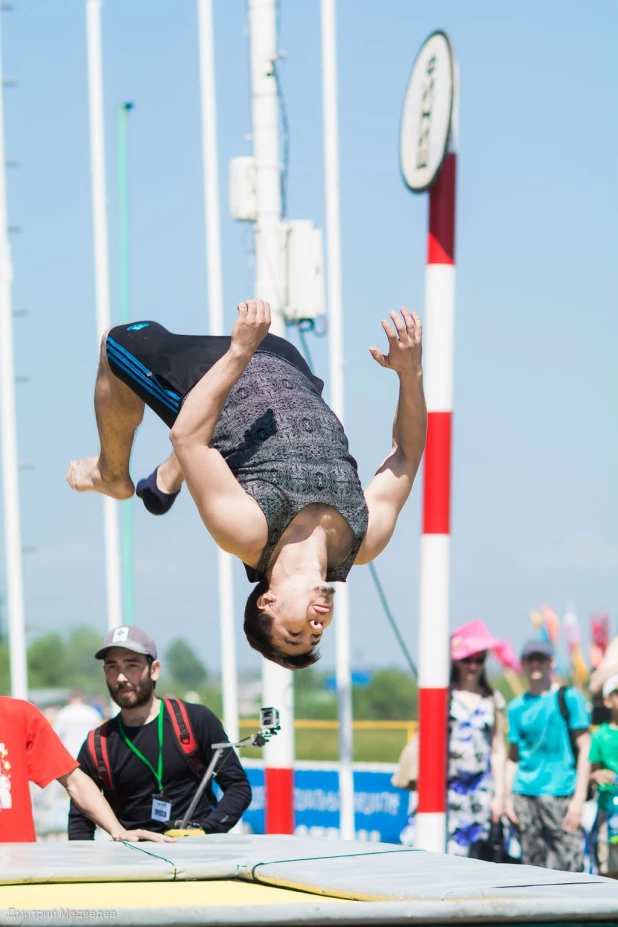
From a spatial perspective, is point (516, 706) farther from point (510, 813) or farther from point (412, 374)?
point (412, 374)

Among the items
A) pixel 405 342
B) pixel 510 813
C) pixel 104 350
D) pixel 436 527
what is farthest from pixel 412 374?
pixel 510 813

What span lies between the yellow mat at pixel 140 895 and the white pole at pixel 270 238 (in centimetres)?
343

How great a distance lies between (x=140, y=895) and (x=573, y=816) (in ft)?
13.0

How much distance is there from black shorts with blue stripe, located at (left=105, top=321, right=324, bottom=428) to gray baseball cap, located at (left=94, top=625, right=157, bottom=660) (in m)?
1.26

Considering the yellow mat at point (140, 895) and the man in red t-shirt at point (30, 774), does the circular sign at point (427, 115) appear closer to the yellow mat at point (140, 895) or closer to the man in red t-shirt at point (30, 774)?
the man in red t-shirt at point (30, 774)

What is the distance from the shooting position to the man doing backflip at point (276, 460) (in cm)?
434

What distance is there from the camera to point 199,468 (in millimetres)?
4320

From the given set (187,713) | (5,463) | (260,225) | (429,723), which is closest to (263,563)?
(187,713)

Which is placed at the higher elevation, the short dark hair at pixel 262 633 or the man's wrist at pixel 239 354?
the man's wrist at pixel 239 354

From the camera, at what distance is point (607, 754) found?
7215mm

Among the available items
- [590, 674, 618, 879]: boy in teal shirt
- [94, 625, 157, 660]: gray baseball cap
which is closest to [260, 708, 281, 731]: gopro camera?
[94, 625, 157, 660]: gray baseball cap

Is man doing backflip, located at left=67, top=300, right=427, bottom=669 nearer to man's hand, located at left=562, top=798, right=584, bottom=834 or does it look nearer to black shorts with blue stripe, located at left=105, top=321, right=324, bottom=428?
black shorts with blue stripe, located at left=105, top=321, right=324, bottom=428

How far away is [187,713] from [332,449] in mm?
1797

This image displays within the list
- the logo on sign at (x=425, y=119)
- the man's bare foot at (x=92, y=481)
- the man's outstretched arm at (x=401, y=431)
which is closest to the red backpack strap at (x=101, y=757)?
the man's bare foot at (x=92, y=481)
